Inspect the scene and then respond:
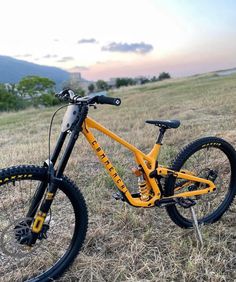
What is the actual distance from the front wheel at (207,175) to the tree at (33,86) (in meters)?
42.9

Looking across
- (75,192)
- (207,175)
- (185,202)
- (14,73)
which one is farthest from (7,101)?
(75,192)

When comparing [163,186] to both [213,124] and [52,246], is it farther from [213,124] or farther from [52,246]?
[213,124]

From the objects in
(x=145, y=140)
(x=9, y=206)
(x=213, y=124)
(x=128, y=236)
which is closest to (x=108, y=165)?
(x=128, y=236)

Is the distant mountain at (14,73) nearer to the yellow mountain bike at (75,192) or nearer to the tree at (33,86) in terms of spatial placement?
the tree at (33,86)

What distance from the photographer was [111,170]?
2795 millimetres

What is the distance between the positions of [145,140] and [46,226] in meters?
4.31

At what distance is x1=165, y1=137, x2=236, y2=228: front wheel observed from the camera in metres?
3.14

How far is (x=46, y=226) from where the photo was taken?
258 cm

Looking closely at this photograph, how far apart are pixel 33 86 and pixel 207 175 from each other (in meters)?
45.3

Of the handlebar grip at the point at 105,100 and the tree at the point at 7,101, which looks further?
the tree at the point at 7,101

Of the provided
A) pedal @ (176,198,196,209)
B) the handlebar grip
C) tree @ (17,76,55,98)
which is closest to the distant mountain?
tree @ (17,76,55,98)

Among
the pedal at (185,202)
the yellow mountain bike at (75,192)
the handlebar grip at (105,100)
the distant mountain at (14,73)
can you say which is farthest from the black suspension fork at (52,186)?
the distant mountain at (14,73)

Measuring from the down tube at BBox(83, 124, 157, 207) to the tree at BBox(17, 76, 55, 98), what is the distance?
43397 millimetres

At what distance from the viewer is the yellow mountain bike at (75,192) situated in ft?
A: 8.19
